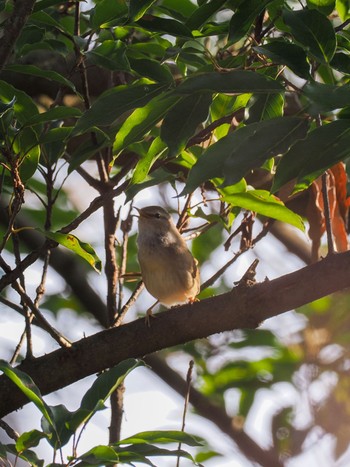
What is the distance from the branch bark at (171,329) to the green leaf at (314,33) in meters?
0.65

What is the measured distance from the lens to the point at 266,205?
277cm

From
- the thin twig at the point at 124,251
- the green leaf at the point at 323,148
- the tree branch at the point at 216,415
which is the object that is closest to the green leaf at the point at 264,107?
the green leaf at the point at 323,148

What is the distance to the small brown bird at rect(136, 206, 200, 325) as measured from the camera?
4043 millimetres

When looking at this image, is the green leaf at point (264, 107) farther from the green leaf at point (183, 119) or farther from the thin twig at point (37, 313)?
the thin twig at point (37, 313)

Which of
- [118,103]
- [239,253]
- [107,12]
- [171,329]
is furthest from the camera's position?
[239,253]

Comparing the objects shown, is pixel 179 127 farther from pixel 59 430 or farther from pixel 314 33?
pixel 59 430

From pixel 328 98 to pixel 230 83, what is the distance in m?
0.28

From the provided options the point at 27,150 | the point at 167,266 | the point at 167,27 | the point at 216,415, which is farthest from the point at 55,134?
the point at 216,415

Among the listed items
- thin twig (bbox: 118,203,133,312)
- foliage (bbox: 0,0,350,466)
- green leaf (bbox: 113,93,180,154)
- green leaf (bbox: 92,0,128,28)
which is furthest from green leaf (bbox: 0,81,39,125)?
thin twig (bbox: 118,203,133,312)

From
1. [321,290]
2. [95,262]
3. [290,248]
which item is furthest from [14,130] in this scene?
[290,248]

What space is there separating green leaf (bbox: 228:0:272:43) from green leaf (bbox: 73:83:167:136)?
0.84ft

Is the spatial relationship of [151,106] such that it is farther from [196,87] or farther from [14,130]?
[14,130]

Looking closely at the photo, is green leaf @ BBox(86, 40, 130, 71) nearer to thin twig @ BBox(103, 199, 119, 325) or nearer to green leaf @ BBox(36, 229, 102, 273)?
green leaf @ BBox(36, 229, 102, 273)

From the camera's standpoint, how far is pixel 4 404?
278cm
